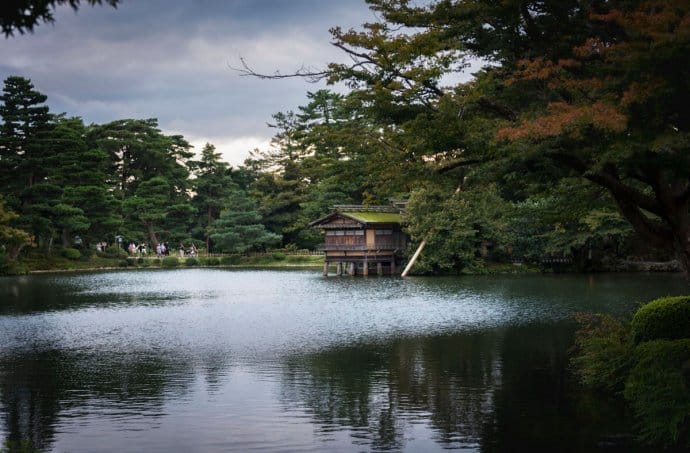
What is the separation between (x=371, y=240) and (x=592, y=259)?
15.3 m

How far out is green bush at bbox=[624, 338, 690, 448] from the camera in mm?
9523

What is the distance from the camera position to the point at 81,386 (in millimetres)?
13750

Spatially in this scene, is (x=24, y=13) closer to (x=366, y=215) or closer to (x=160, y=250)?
(x=366, y=215)

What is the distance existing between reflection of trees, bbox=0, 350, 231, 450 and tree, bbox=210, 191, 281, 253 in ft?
162

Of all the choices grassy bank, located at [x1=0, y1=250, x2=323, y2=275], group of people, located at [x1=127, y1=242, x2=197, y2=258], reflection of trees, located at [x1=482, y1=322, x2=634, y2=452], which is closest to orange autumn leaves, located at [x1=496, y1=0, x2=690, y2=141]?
reflection of trees, located at [x1=482, y1=322, x2=634, y2=452]

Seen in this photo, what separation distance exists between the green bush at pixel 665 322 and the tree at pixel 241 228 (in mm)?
56133

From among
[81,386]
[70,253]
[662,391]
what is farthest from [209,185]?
[662,391]

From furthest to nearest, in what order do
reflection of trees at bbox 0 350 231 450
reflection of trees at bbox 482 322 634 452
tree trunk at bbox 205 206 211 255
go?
1. tree trunk at bbox 205 206 211 255
2. reflection of trees at bbox 0 350 231 450
3. reflection of trees at bbox 482 322 634 452

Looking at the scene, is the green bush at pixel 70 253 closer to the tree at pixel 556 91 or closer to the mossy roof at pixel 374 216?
the mossy roof at pixel 374 216

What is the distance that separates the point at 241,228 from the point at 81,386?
54031 millimetres

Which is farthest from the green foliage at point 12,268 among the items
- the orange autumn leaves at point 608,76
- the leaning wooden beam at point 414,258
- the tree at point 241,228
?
the orange autumn leaves at point 608,76

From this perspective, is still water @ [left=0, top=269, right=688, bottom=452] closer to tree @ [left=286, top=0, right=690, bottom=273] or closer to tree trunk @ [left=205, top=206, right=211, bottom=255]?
tree @ [left=286, top=0, right=690, bottom=273]

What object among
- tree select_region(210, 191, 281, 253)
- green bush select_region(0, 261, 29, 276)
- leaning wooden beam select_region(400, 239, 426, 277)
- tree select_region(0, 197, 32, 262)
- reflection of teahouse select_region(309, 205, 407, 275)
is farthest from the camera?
tree select_region(210, 191, 281, 253)

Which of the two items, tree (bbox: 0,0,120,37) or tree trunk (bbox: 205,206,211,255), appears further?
tree trunk (bbox: 205,206,211,255)
